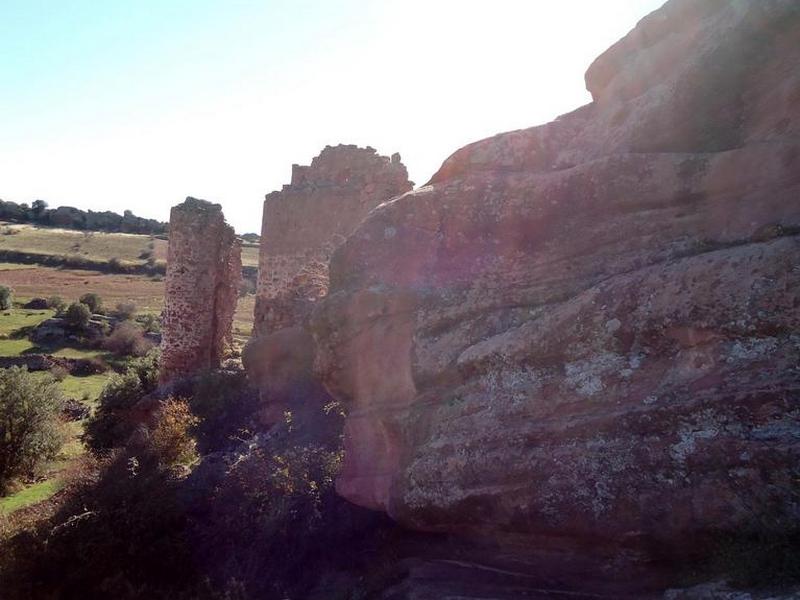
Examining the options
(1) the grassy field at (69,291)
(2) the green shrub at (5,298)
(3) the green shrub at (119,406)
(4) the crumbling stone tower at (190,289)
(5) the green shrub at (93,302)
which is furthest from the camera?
(2) the green shrub at (5,298)

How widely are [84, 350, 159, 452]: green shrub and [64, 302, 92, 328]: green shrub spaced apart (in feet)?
105

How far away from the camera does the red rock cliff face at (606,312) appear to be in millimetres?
5449

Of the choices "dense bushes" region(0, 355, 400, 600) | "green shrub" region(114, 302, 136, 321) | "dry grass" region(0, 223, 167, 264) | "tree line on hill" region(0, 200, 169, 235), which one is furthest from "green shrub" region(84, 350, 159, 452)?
"tree line on hill" region(0, 200, 169, 235)

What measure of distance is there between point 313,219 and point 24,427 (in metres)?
10.7

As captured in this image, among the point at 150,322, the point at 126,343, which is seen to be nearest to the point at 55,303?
the point at 150,322

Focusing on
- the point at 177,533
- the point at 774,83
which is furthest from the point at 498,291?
the point at 177,533

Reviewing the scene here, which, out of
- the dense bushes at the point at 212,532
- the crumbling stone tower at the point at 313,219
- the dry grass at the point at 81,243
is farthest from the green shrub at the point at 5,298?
the dense bushes at the point at 212,532

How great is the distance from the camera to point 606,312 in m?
6.40

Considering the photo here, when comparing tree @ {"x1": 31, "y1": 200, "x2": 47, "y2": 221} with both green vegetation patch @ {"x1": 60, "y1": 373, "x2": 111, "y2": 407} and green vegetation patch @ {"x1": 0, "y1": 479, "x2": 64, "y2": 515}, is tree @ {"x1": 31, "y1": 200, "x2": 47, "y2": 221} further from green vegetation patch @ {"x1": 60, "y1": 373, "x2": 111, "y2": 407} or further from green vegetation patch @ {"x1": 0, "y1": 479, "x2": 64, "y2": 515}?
green vegetation patch @ {"x1": 0, "y1": 479, "x2": 64, "y2": 515}

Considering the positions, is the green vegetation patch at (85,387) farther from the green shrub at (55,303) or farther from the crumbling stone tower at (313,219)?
the green shrub at (55,303)

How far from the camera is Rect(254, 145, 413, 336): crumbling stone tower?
1841 cm

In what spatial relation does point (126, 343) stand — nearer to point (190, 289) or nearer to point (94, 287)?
point (94, 287)

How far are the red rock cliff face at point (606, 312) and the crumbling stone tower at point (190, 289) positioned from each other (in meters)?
12.5

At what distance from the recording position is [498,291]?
766cm
